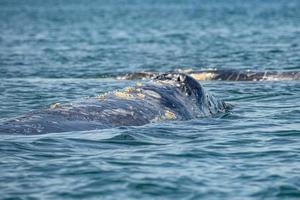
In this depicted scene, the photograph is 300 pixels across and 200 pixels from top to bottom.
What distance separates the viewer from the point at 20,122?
13.6 m

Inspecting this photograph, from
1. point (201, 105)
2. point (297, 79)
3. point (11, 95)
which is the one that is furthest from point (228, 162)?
point (297, 79)

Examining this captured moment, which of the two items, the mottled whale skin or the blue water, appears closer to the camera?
the blue water

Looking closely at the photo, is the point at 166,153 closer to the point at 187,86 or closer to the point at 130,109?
the point at 130,109

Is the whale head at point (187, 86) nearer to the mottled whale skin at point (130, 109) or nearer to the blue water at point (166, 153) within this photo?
the mottled whale skin at point (130, 109)

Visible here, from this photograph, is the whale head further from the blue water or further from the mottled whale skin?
the blue water

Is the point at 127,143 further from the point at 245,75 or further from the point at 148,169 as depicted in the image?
the point at 245,75

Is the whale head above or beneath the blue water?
above

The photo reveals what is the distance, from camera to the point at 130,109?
586 inches

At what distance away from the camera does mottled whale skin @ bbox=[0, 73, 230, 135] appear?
1364 cm

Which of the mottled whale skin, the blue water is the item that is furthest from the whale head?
the blue water

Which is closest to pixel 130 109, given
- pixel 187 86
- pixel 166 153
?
pixel 187 86

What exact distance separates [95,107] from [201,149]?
254cm

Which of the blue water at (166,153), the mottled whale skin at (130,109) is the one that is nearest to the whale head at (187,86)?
the mottled whale skin at (130,109)

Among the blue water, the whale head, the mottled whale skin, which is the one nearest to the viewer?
the blue water
